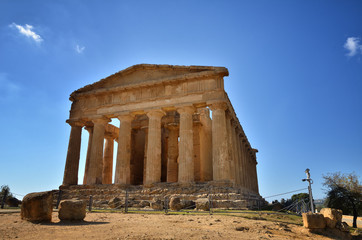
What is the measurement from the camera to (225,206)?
1491cm

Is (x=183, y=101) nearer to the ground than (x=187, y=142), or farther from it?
farther from it

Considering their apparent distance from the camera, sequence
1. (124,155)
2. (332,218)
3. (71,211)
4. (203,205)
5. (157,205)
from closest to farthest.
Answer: (71,211)
(332,218)
(203,205)
(157,205)
(124,155)

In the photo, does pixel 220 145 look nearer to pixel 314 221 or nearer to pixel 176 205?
pixel 176 205

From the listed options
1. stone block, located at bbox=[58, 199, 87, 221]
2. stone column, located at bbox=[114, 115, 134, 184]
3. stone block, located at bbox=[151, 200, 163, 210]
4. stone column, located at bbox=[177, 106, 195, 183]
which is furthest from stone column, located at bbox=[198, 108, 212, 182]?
stone block, located at bbox=[58, 199, 87, 221]

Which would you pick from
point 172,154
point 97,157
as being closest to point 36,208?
point 97,157

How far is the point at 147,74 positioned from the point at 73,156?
10004mm

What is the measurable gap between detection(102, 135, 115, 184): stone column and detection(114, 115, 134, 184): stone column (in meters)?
7.13

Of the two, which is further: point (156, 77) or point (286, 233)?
point (156, 77)

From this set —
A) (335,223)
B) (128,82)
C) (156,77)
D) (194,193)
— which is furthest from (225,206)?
(128,82)

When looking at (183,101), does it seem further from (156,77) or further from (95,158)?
(95,158)

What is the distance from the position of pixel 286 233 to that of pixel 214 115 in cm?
1215

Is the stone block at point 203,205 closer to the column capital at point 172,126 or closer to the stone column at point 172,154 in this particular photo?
the stone column at point 172,154

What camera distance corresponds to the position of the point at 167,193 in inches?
720

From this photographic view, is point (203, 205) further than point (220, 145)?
No
